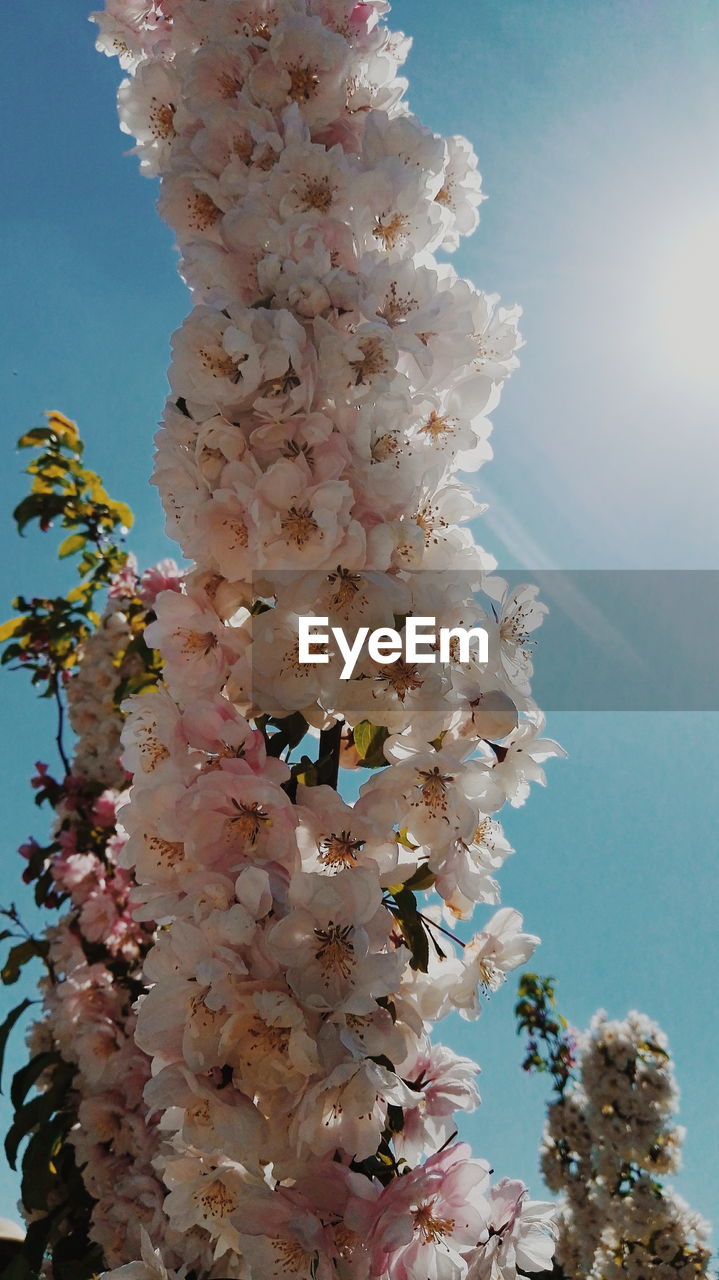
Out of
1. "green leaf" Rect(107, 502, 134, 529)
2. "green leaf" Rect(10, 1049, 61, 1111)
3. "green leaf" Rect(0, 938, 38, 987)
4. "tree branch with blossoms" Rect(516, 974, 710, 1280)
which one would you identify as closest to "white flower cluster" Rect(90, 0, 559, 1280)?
"green leaf" Rect(10, 1049, 61, 1111)

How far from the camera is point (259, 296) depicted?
1.47m

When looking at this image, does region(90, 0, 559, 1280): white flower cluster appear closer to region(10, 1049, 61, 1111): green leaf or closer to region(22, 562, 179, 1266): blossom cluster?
region(22, 562, 179, 1266): blossom cluster

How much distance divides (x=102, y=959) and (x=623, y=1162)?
13.8 feet

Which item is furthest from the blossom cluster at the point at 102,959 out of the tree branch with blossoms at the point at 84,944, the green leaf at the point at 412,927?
the green leaf at the point at 412,927

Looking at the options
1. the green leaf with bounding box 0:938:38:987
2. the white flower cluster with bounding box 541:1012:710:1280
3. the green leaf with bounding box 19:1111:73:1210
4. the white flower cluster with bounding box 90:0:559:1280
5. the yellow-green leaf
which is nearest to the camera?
the white flower cluster with bounding box 90:0:559:1280

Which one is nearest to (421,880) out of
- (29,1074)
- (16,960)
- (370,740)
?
(370,740)

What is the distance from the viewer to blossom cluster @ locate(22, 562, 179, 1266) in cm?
244

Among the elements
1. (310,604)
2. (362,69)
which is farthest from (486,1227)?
(362,69)

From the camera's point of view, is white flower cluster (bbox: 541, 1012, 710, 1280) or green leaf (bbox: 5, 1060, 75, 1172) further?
white flower cluster (bbox: 541, 1012, 710, 1280)

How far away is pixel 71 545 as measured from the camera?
419 centimetres

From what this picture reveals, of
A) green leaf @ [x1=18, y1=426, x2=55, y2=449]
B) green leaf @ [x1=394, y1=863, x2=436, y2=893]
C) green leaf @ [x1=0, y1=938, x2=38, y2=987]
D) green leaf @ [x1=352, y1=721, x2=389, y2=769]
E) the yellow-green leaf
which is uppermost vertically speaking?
green leaf @ [x1=18, y1=426, x2=55, y2=449]

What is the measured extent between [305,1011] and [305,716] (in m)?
0.40

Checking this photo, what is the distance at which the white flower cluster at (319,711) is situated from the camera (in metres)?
1.10

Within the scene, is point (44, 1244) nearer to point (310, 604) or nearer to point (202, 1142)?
point (202, 1142)
